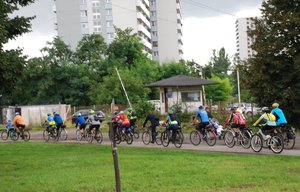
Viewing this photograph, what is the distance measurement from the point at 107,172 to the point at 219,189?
3776mm

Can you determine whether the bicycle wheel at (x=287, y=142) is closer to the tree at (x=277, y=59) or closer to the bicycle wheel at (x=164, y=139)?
the tree at (x=277, y=59)

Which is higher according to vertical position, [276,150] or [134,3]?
[134,3]

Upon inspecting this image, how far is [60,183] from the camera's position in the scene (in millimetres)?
10898

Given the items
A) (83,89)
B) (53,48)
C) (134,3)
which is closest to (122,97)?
(83,89)

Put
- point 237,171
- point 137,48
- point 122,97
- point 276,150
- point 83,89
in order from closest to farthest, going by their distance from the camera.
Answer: point 237,171 < point 276,150 < point 122,97 < point 83,89 < point 137,48

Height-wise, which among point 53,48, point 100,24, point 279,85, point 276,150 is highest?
point 100,24

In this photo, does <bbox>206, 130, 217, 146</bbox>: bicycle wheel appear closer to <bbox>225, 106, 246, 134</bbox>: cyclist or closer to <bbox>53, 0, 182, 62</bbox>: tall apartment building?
<bbox>225, 106, 246, 134</bbox>: cyclist

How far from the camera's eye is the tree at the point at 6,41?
603 inches

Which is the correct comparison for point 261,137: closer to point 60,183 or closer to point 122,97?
point 60,183

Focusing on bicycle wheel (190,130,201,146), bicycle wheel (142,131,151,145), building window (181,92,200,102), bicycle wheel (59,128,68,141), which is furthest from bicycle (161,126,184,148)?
building window (181,92,200,102)

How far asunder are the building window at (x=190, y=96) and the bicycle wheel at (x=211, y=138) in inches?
837

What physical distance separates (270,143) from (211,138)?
4418 mm

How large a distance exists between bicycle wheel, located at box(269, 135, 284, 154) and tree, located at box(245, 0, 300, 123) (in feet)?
21.5

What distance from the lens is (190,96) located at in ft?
143
